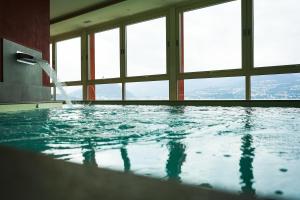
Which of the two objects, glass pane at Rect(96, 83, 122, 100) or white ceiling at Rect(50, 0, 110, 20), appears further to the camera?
glass pane at Rect(96, 83, 122, 100)

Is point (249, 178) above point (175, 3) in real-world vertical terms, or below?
below

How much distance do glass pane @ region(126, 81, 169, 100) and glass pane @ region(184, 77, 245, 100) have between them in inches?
26.1

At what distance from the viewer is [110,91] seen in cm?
938

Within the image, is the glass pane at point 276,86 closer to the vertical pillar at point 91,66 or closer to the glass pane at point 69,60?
the vertical pillar at point 91,66

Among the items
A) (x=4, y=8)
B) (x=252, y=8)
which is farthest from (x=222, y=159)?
(x=252, y=8)

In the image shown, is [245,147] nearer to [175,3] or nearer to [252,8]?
[252,8]

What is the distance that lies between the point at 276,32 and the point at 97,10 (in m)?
4.82

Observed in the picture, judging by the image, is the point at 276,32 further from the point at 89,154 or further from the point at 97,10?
the point at 89,154

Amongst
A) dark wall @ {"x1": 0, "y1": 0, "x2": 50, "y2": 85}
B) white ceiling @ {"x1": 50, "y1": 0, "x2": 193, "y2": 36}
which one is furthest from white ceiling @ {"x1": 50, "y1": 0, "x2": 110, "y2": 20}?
dark wall @ {"x1": 0, "y1": 0, "x2": 50, "y2": 85}

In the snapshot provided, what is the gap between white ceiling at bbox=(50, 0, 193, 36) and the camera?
736 cm

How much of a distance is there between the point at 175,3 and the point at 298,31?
10.3 ft

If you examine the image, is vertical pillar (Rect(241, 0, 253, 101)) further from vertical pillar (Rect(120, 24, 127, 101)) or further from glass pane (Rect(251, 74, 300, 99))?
vertical pillar (Rect(120, 24, 127, 101))

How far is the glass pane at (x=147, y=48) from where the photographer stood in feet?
26.9

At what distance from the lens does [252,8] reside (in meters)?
6.54
